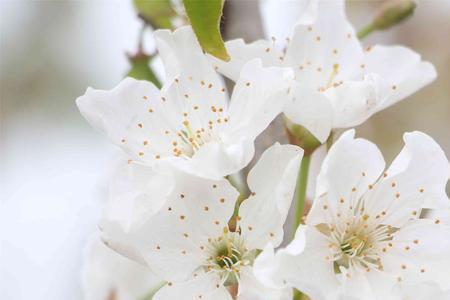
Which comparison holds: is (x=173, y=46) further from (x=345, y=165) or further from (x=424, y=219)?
(x=424, y=219)

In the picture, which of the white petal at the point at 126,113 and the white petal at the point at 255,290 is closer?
the white petal at the point at 255,290

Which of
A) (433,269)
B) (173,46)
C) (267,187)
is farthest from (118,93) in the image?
(433,269)

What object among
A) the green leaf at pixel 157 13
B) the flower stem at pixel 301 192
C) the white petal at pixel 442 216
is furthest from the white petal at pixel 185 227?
the green leaf at pixel 157 13

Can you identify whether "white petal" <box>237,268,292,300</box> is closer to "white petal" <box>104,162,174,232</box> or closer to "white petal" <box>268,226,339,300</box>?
"white petal" <box>268,226,339,300</box>

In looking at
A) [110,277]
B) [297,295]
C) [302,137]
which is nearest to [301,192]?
[302,137]

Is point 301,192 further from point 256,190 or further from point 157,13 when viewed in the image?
point 157,13

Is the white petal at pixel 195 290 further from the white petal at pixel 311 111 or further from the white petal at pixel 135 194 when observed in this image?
the white petal at pixel 311 111
